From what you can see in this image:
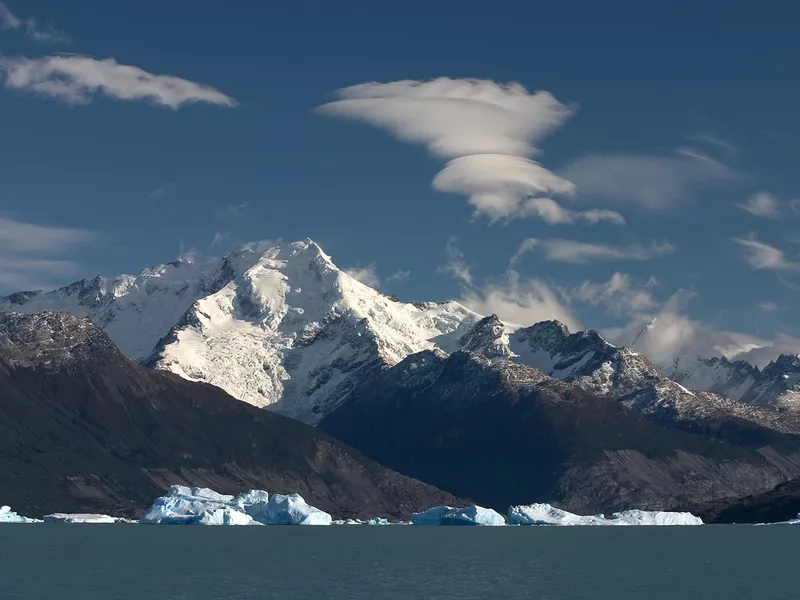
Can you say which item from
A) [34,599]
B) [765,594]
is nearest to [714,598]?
[765,594]

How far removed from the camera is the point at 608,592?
178375 mm

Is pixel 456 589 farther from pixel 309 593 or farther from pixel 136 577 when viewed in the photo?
pixel 136 577

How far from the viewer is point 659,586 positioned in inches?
7382

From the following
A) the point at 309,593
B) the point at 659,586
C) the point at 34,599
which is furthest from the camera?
the point at 659,586

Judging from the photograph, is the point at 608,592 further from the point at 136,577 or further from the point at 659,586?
the point at 136,577

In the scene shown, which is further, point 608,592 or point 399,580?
point 399,580

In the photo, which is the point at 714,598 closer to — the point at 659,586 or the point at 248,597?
the point at 659,586

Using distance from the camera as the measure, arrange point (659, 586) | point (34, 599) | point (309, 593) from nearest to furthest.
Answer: point (34, 599)
point (309, 593)
point (659, 586)

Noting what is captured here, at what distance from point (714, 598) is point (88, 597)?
8131cm

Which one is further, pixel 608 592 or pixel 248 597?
pixel 608 592

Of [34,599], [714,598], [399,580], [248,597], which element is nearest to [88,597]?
[34,599]

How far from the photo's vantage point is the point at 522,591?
17950cm

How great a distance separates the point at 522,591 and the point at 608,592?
1184cm

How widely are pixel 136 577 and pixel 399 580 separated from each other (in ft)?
131
